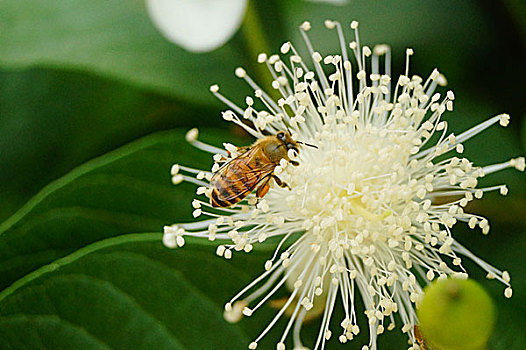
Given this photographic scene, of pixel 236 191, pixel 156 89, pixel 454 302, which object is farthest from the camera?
pixel 156 89

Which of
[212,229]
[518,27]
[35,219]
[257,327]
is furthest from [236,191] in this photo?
[518,27]

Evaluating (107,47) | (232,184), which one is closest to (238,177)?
(232,184)

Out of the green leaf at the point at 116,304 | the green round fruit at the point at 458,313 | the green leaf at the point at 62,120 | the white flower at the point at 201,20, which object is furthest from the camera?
the green leaf at the point at 62,120

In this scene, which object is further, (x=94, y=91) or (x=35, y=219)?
(x=94, y=91)

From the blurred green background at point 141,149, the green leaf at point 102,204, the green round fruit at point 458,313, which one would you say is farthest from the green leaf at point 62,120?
the green round fruit at point 458,313

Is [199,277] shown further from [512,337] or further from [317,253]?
[512,337]

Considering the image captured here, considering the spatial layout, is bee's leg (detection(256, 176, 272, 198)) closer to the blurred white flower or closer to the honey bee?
the honey bee

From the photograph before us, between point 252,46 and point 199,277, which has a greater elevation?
point 252,46

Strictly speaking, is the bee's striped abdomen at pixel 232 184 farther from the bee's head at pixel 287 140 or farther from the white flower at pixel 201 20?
the white flower at pixel 201 20
